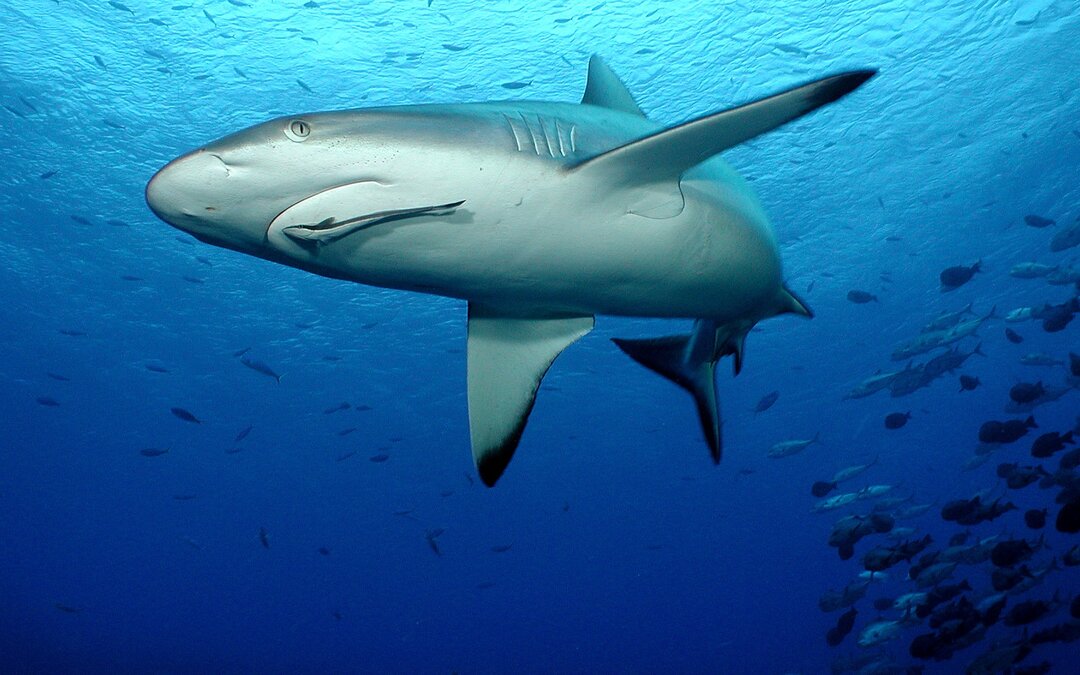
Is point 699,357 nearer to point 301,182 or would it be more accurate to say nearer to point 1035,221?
point 301,182

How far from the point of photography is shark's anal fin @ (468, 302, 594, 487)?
324 cm

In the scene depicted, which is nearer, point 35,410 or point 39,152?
point 39,152

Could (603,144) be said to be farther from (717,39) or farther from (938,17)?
(938,17)

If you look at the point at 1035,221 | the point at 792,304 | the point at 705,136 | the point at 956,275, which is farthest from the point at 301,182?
the point at 1035,221

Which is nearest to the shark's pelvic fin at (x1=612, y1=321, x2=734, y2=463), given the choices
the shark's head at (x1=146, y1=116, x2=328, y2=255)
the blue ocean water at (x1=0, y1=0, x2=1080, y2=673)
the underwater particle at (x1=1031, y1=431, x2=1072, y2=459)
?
the shark's head at (x1=146, y1=116, x2=328, y2=255)

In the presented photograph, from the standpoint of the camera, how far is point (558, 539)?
214ft

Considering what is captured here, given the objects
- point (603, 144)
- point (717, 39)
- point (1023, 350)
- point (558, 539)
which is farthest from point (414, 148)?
point (558, 539)

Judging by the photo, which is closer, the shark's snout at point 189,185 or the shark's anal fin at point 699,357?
the shark's snout at point 189,185

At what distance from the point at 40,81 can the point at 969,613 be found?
21.9m

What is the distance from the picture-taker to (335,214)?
1.90 m

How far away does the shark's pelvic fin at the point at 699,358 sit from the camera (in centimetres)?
413

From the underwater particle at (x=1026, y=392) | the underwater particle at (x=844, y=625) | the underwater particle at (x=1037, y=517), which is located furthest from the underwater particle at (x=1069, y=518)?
the underwater particle at (x=844, y=625)

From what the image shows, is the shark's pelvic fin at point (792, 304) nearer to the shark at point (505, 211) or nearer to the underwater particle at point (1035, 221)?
the shark at point (505, 211)

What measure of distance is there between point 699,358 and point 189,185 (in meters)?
3.19
